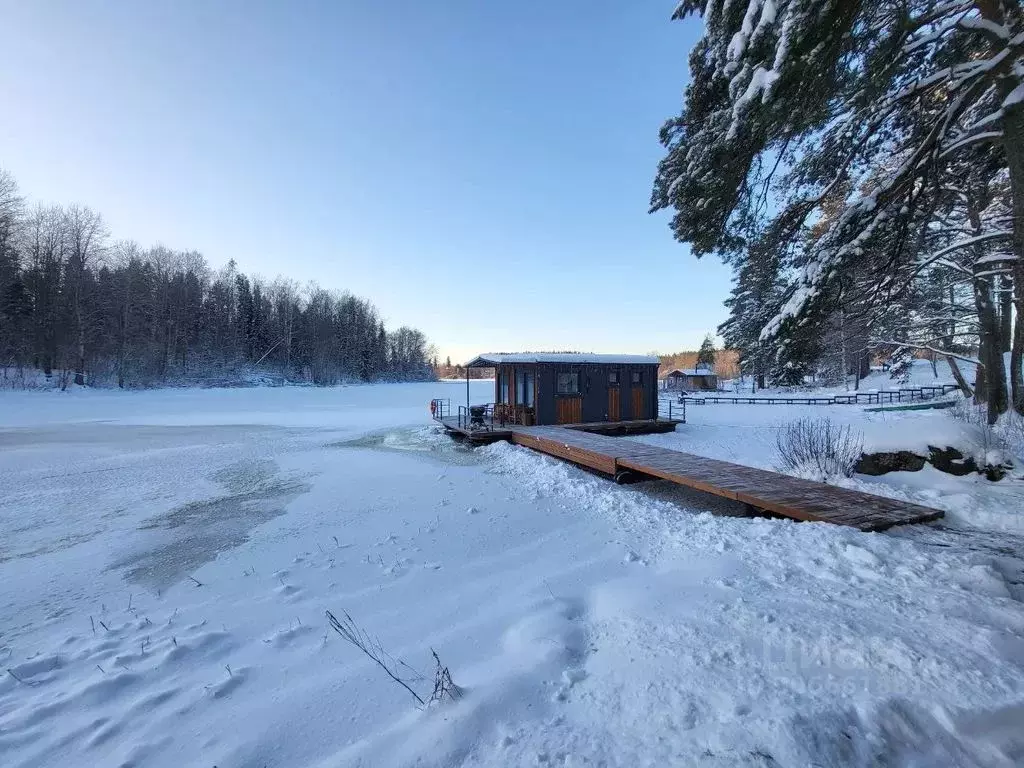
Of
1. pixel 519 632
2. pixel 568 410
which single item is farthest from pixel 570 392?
pixel 519 632

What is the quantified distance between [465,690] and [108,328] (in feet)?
134

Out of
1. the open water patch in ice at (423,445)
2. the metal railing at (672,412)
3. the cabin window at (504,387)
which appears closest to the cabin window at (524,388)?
the cabin window at (504,387)

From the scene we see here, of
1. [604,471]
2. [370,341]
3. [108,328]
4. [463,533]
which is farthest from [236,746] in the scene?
[370,341]

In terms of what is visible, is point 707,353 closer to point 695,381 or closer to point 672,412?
point 695,381

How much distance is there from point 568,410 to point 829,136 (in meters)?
10.7

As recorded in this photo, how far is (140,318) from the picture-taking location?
107 ft

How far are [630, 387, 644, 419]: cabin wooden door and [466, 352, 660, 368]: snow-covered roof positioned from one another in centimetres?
103

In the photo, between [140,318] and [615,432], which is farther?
[140,318]

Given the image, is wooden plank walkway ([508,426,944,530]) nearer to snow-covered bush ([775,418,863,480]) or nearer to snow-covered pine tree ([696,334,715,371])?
snow-covered bush ([775,418,863,480])

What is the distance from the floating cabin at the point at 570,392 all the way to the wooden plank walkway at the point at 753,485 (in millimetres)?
4345

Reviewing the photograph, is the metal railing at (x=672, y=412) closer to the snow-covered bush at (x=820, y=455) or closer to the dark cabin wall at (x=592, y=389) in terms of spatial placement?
the dark cabin wall at (x=592, y=389)

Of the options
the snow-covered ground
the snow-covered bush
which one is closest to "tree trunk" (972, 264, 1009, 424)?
the snow-covered bush

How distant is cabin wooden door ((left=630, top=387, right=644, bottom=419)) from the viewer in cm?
1659

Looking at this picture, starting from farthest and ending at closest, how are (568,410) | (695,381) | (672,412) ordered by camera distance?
1. (695,381)
2. (672,412)
3. (568,410)
